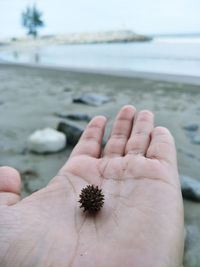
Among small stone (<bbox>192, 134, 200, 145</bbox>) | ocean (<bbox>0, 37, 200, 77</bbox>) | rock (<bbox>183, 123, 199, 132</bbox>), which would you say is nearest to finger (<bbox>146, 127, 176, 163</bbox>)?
small stone (<bbox>192, 134, 200, 145</bbox>)

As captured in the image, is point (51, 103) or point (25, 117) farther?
point (51, 103)

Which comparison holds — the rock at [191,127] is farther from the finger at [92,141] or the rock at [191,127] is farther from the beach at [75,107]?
the finger at [92,141]

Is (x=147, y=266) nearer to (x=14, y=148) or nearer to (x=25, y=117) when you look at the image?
(x=14, y=148)

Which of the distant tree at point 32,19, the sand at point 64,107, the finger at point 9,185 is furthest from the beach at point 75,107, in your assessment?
the distant tree at point 32,19

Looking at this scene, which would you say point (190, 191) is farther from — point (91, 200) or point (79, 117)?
point (79, 117)

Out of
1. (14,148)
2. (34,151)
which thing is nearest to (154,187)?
(34,151)

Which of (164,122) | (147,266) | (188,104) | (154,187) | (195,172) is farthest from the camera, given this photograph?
(188,104)

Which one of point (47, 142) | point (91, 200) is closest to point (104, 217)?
point (91, 200)
